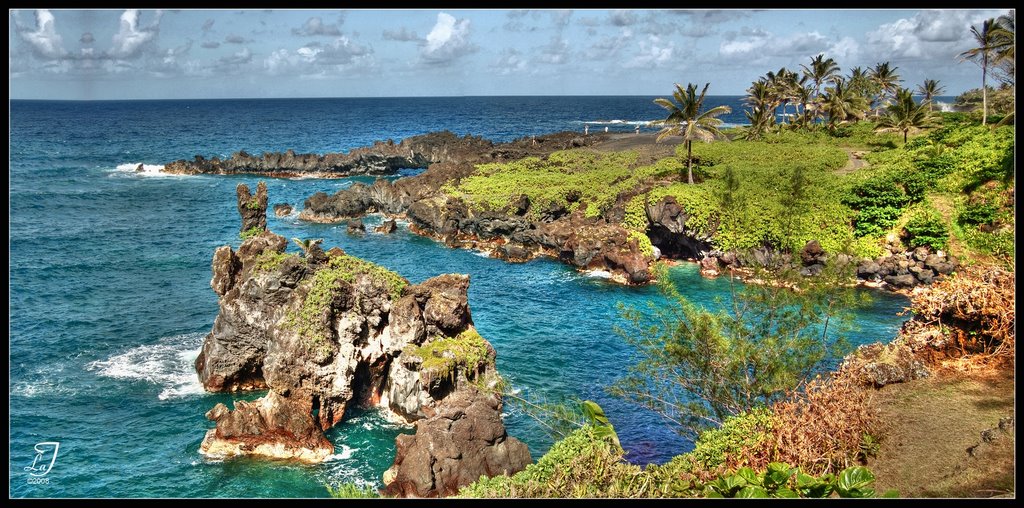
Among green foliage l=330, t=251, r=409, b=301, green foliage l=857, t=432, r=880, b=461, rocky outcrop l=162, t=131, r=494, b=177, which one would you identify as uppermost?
rocky outcrop l=162, t=131, r=494, b=177

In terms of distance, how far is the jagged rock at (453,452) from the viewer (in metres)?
26.3

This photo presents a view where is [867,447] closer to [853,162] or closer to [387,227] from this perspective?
[387,227]

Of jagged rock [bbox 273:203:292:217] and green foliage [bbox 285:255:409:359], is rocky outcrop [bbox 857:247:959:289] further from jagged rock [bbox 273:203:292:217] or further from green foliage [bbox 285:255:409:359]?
jagged rock [bbox 273:203:292:217]

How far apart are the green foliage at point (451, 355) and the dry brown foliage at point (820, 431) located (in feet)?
47.3

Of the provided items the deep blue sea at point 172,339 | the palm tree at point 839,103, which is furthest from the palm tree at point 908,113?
the deep blue sea at point 172,339

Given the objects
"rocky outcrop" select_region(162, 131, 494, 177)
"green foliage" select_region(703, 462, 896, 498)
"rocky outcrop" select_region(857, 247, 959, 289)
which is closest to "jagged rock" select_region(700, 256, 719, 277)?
"rocky outcrop" select_region(857, 247, 959, 289)

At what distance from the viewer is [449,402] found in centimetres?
2809

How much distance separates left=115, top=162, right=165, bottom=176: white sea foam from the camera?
369 ft

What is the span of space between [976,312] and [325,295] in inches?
1071

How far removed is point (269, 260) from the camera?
36.7 metres

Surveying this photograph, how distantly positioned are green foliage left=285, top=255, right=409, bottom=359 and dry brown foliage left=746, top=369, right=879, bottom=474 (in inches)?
751

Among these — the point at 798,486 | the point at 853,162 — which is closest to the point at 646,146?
the point at 853,162

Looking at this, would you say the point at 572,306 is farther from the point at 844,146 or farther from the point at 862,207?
the point at 844,146

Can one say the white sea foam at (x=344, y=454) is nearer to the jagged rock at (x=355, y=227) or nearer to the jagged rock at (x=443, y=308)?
the jagged rock at (x=443, y=308)
